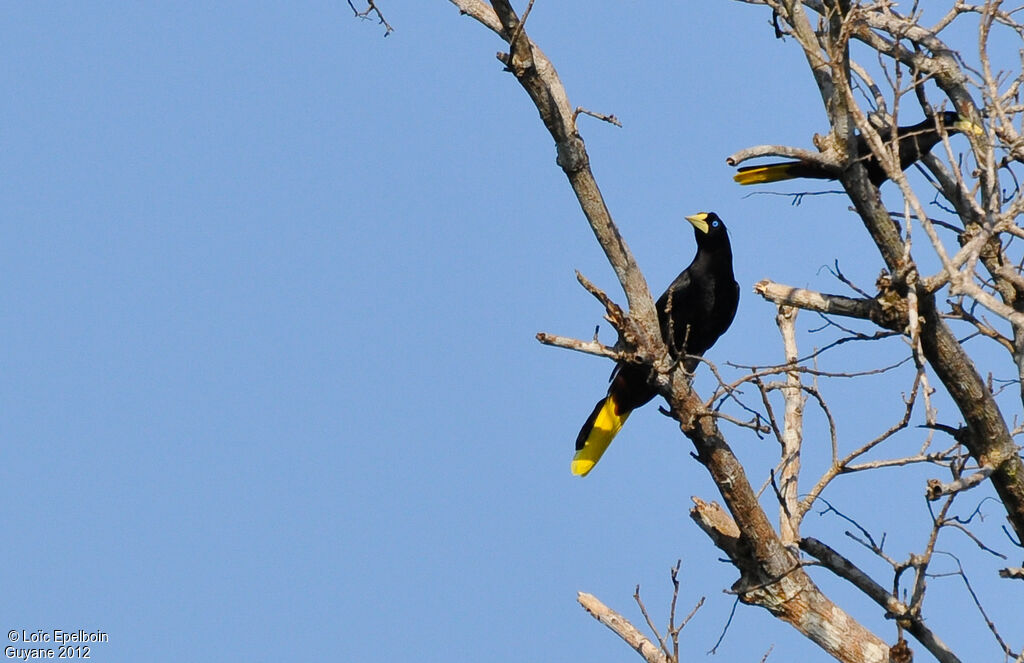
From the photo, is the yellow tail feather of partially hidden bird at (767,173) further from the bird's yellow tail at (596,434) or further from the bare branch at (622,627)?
the bare branch at (622,627)

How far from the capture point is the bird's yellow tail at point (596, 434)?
21.8 feet

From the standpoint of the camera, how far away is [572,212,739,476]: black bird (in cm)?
663

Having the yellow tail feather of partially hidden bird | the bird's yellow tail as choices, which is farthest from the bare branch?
the yellow tail feather of partially hidden bird

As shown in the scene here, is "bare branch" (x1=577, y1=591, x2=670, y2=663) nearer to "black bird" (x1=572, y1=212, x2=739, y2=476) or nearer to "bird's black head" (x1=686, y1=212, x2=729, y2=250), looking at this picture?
"black bird" (x1=572, y1=212, x2=739, y2=476)

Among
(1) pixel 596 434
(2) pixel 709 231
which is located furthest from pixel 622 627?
(2) pixel 709 231

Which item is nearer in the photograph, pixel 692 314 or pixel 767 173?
pixel 767 173

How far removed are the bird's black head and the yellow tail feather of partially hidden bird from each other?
92 cm

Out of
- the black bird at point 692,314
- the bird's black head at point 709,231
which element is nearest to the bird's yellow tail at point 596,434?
the black bird at point 692,314

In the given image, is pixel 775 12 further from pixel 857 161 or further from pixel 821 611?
pixel 821 611

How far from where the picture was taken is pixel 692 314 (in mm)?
6809

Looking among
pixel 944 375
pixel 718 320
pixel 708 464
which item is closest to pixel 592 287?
pixel 708 464

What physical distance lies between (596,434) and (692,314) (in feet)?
3.03

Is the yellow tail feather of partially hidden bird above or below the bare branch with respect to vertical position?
above

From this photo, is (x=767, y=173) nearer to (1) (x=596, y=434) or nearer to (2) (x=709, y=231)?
(2) (x=709, y=231)
